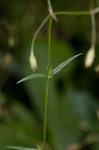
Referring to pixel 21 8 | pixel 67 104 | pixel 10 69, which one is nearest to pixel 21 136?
pixel 67 104

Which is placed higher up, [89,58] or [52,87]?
[52,87]

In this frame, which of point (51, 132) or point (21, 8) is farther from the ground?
point (21, 8)

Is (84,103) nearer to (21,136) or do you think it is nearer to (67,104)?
(67,104)

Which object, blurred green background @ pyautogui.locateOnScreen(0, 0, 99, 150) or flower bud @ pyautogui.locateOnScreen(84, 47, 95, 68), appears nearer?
flower bud @ pyautogui.locateOnScreen(84, 47, 95, 68)

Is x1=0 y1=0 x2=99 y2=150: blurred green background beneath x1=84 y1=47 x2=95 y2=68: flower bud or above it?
above

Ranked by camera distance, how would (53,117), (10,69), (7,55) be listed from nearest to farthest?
(7,55) < (53,117) < (10,69)

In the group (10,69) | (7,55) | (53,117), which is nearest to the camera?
(7,55)

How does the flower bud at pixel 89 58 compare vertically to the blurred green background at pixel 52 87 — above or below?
below

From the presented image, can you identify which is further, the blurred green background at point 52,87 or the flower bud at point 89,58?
the blurred green background at point 52,87
